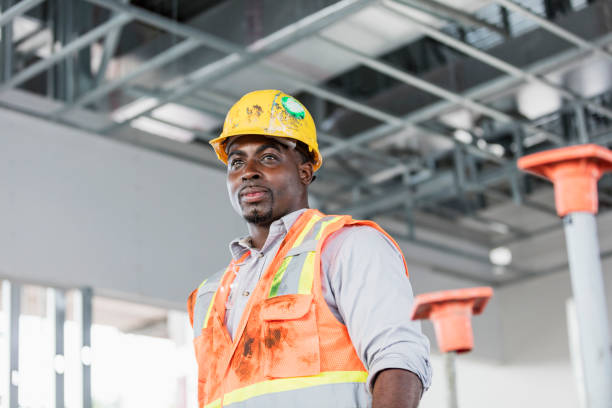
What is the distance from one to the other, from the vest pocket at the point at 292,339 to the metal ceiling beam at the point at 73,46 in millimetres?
4901

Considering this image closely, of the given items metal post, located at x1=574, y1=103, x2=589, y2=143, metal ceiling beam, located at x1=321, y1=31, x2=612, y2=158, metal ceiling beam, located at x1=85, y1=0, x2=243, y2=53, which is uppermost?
metal ceiling beam, located at x1=85, y1=0, x2=243, y2=53

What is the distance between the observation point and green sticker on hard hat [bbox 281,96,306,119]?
226cm

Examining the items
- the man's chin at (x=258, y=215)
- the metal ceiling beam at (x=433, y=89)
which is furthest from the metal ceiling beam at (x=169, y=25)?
the man's chin at (x=258, y=215)

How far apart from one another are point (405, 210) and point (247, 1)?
4.54 metres

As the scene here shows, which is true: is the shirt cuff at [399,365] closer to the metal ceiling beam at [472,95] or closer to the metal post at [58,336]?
the metal post at [58,336]

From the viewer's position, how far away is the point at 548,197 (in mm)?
11078

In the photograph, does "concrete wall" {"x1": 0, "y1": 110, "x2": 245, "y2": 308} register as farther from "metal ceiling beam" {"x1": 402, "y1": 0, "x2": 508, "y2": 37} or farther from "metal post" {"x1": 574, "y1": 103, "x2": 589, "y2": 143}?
"metal post" {"x1": 574, "y1": 103, "x2": 589, "y2": 143}

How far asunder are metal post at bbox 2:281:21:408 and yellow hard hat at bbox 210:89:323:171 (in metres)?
5.09

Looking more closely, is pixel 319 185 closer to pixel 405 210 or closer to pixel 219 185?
pixel 405 210

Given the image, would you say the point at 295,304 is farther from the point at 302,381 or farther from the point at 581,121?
the point at 581,121

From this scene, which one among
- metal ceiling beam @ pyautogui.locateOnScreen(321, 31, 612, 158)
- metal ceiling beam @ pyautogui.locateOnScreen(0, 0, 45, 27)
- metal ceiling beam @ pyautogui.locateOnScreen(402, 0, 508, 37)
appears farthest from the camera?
metal ceiling beam @ pyautogui.locateOnScreen(321, 31, 612, 158)

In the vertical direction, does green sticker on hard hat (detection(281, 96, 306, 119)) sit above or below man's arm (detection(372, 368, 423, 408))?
above

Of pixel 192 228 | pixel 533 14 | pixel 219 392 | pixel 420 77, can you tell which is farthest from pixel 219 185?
pixel 219 392

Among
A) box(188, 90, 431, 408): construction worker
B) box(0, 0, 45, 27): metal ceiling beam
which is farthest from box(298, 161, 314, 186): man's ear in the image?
box(0, 0, 45, 27): metal ceiling beam
